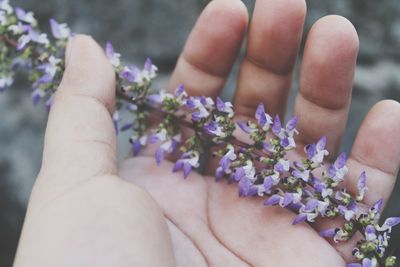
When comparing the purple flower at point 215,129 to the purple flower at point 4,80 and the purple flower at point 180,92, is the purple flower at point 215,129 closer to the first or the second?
the purple flower at point 180,92

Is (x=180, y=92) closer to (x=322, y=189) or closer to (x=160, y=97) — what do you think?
(x=160, y=97)

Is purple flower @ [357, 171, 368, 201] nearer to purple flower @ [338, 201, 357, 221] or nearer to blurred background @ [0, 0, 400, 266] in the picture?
purple flower @ [338, 201, 357, 221]

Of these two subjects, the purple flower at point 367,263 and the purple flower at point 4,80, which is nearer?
the purple flower at point 367,263

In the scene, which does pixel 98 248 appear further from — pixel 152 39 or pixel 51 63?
pixel 152 39

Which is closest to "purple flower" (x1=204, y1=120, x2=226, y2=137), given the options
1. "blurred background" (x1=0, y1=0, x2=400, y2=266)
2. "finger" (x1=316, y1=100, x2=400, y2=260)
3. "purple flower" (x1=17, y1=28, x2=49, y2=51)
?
"finger" (x1=316, y1=100, x2=400, y2=260)

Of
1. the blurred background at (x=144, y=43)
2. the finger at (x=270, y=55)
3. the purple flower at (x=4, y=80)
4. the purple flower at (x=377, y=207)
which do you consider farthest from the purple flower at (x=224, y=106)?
the blurred background at (x=144, y=43)

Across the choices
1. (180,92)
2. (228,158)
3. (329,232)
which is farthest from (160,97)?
(329,232)
